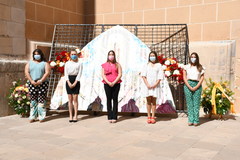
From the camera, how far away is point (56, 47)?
7980 mm

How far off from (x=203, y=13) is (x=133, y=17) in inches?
83.4

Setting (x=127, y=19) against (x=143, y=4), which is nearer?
(x=143, y=4)

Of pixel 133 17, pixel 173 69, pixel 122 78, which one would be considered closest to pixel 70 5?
pixel 133 17

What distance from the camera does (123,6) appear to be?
8.73 metres

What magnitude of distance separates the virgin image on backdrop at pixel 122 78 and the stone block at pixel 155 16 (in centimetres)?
161

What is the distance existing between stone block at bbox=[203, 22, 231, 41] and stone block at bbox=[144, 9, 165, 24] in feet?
4.17

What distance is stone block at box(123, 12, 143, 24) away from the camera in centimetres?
848

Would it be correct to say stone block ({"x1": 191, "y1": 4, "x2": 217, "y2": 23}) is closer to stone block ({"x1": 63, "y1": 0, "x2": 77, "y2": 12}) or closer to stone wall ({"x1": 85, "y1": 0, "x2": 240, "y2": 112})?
stone wall ({"x1": 85, "y1": 0, "x2": 240, "y2": 112})

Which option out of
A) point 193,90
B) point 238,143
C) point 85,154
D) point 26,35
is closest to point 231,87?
point 193,90

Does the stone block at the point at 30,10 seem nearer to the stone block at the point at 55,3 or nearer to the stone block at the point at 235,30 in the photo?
the stone block at the point at 55,3

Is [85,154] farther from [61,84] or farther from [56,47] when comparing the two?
[56,47]

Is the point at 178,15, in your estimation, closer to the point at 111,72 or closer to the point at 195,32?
the point at 195,32

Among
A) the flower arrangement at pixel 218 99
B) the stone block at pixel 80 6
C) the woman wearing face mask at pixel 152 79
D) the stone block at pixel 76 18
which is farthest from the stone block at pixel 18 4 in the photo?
the flower arrangement at pixel 218 99

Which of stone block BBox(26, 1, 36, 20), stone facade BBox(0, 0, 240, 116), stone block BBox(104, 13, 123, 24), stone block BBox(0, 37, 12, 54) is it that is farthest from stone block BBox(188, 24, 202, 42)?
stone block BBox(0, 37, 12, 54)
